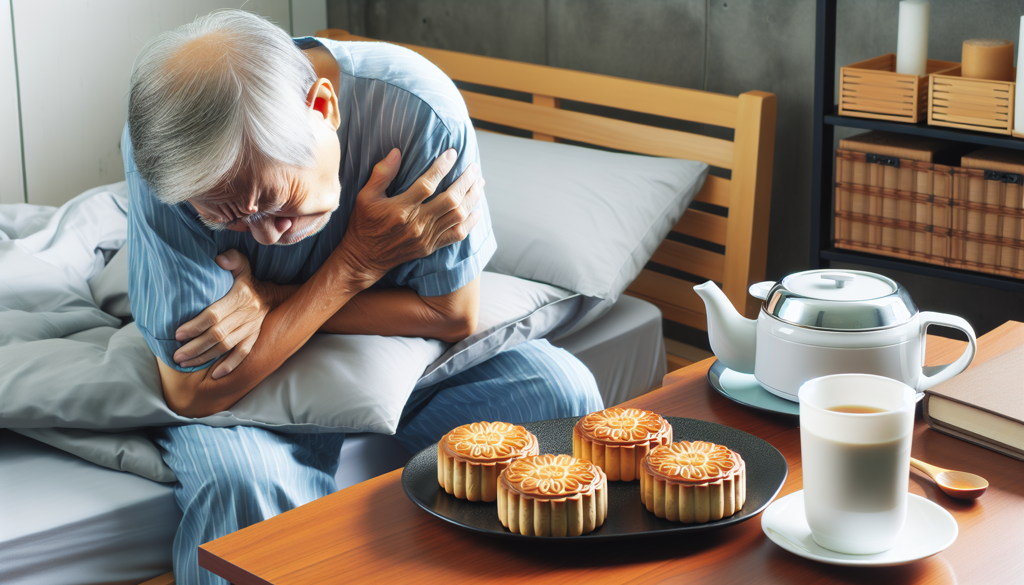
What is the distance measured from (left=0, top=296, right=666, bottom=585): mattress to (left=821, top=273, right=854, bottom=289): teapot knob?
2.57ft

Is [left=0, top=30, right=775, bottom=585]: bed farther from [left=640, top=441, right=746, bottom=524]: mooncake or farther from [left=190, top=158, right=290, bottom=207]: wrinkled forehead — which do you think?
[left=640, top=441, right=746, bottom=524]: mooncake

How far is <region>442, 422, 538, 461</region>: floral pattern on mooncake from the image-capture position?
0.87 m

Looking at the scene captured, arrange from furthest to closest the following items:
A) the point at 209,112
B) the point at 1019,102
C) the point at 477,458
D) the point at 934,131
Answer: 1. the point at 934,131
2. the point at 1019,102
3. the point at 209,112
4. the point at 477,458

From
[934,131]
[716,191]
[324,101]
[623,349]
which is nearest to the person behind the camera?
[324,101]

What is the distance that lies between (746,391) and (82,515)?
0.86m

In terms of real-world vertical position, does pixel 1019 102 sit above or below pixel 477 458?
above

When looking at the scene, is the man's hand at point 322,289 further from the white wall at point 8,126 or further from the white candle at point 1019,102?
the white wall at point 8,126

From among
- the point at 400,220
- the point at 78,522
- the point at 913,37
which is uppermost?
the point at 913,37

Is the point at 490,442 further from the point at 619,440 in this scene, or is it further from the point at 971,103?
the point at 971,103

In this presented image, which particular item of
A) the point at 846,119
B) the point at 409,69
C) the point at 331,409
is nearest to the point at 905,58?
the point at 846,119

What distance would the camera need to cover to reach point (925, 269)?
1822 millimetres

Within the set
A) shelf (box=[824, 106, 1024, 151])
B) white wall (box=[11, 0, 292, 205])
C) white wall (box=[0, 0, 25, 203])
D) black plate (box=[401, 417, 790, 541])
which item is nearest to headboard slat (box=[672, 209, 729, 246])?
shelf (box=[824, 106, 1024, 151])

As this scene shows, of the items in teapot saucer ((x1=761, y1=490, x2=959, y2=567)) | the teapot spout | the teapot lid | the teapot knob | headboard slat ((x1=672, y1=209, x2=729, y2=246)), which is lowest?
teapot saucer ((x1=761, y1=490, x2=959, y2=567))

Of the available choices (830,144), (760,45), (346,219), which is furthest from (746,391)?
(760,45)
